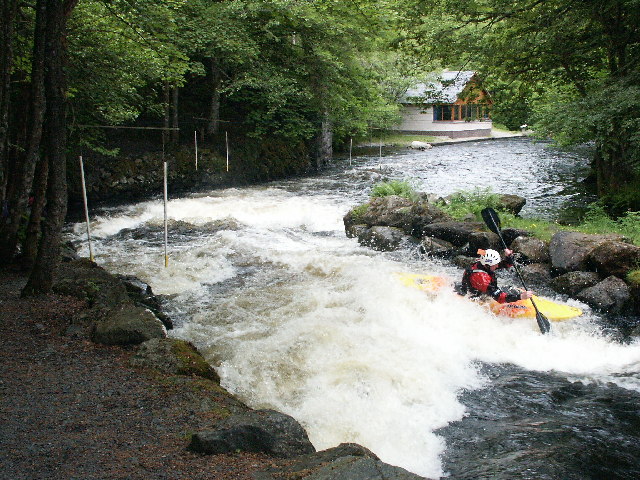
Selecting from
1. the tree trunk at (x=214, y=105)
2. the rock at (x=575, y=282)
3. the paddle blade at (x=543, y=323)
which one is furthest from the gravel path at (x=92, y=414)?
the tree trunk at (x=214, y=105)

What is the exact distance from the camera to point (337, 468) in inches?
133

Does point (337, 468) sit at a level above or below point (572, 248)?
below

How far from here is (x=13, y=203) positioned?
784 cm

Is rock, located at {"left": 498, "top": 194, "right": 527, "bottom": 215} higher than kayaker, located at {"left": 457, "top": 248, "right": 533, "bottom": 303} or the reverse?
higher

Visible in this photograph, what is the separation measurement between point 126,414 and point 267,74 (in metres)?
15.4

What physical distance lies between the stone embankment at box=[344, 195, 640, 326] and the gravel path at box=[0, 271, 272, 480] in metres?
6.41

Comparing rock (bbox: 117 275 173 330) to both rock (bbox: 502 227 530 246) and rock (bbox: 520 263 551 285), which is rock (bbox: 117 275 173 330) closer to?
rock (bbox: 520 263 551 285)

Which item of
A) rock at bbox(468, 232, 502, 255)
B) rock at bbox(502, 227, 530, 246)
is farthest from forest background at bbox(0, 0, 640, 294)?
rock at bbox(468, 232, 502, 255)

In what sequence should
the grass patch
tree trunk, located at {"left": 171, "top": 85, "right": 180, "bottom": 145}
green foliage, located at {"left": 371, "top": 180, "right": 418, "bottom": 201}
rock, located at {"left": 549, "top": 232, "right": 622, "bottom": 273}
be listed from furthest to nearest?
the grass patch, tree trunk, located at {"left": 171, "top": 85, "right": 180, "bottom": 145}, green foliage, located at {"left": 371, "top": 180, "right": 418, "bottom": 201}, rock, located at {"left": 549, "top": 232, "right": 622, "bottom": 273}

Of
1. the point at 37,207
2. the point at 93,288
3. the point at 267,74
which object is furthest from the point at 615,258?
the point at 267,74

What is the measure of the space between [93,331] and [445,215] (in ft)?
28.2

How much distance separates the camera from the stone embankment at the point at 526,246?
8.54m

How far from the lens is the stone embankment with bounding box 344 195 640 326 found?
8.54 metres

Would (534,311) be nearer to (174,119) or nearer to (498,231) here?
(498,231)
